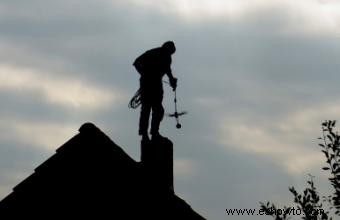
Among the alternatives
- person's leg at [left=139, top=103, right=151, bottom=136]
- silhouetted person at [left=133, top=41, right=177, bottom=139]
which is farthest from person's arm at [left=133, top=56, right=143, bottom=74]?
person's leg at [left=139, top=103, right=151, bottom=136]

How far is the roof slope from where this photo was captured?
1002 cm

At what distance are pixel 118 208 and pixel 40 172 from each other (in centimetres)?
138

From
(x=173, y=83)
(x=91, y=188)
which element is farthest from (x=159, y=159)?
(x=91, y=188)

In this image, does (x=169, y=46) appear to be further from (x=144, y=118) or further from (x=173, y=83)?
(x=144, y=118)

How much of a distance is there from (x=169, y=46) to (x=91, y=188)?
5.18 m

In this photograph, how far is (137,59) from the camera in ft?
47.2

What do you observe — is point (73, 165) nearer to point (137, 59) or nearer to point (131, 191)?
point (131, 191)

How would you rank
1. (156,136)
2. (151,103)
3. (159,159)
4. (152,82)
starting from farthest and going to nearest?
1. (151,103)
2. (152,82)
3. (156,136)
4. (159,159)

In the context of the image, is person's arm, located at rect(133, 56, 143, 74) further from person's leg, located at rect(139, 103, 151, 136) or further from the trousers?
person's leg, located at rect(139, 103, 151, 136)

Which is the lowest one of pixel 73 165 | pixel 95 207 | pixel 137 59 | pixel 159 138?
pixel 95 207

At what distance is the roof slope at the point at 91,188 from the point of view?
10.0 metres

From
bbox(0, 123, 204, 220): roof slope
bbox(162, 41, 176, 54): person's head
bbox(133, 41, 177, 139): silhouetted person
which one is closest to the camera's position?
bbox(0, 123, 204, 220): roof slope

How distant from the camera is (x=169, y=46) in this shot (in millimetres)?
14492

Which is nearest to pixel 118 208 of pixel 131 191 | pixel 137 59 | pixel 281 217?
pixel 131 191
